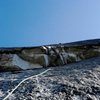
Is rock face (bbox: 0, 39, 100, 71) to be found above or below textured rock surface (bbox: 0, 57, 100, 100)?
above

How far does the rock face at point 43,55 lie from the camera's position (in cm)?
362

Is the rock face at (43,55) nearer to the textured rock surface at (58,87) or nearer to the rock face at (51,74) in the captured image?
the rock face at (51,74)

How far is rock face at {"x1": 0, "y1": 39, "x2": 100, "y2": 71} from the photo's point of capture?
3.62 m

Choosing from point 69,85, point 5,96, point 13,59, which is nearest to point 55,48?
point 13,59

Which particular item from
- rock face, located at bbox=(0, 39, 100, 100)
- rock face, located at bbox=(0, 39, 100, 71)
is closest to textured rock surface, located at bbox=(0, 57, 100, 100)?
rock face, located at bbox=(0, 39, 100, 100)

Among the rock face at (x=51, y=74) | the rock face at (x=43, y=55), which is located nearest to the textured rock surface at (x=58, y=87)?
the rock face at (x=51, y=74)

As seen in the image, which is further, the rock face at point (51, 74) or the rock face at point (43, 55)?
the rock face at point (43, 55)

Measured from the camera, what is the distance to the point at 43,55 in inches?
147

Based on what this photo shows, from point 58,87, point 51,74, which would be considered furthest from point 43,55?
point 58,87

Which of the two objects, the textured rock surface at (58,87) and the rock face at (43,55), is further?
the rock face at (43,55)

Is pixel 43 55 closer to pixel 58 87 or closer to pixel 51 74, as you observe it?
pixel 51 74

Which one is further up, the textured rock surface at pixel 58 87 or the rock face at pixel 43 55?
the rock face at pixel 43 55

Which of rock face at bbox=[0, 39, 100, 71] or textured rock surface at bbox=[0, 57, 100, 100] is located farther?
rock face at bbox=[0, 39, 100, 71]

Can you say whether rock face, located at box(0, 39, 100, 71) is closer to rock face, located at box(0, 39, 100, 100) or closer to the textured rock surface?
rock face, located at box(0, 39, 100, 100)
